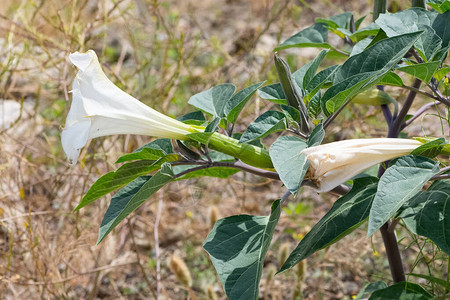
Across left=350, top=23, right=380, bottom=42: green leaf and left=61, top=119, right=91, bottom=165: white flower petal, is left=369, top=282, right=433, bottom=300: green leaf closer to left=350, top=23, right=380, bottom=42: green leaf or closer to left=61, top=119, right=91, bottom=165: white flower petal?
left=350, top=23, right=380, bottom=42: green leaf

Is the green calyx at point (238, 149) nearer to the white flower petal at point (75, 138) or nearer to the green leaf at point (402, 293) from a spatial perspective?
the white flower petal at point (75, 138)

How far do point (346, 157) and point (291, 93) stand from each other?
14 centimetres

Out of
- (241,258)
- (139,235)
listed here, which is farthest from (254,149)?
(139,235)

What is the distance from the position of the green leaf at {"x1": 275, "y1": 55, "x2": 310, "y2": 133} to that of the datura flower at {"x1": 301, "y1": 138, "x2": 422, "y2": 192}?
0.24ft

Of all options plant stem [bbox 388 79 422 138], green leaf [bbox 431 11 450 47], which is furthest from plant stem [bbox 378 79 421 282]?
green leaf [bbox 431 11 450 47]

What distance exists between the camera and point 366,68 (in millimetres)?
789

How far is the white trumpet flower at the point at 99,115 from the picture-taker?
2.49ft

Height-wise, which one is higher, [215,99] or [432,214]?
[215,99]

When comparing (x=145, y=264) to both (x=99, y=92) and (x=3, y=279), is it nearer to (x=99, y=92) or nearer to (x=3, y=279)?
(x=3, y=279)

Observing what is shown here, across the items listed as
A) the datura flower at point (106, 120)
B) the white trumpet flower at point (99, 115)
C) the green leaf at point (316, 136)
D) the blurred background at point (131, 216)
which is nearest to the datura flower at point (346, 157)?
the green leaf at point (316, 136)

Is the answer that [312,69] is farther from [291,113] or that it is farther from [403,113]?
[403,113]

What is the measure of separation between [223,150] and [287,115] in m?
0.12

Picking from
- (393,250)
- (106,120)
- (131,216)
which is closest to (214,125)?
(106,120)

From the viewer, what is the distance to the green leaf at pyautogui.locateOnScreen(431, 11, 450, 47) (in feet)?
2.98
